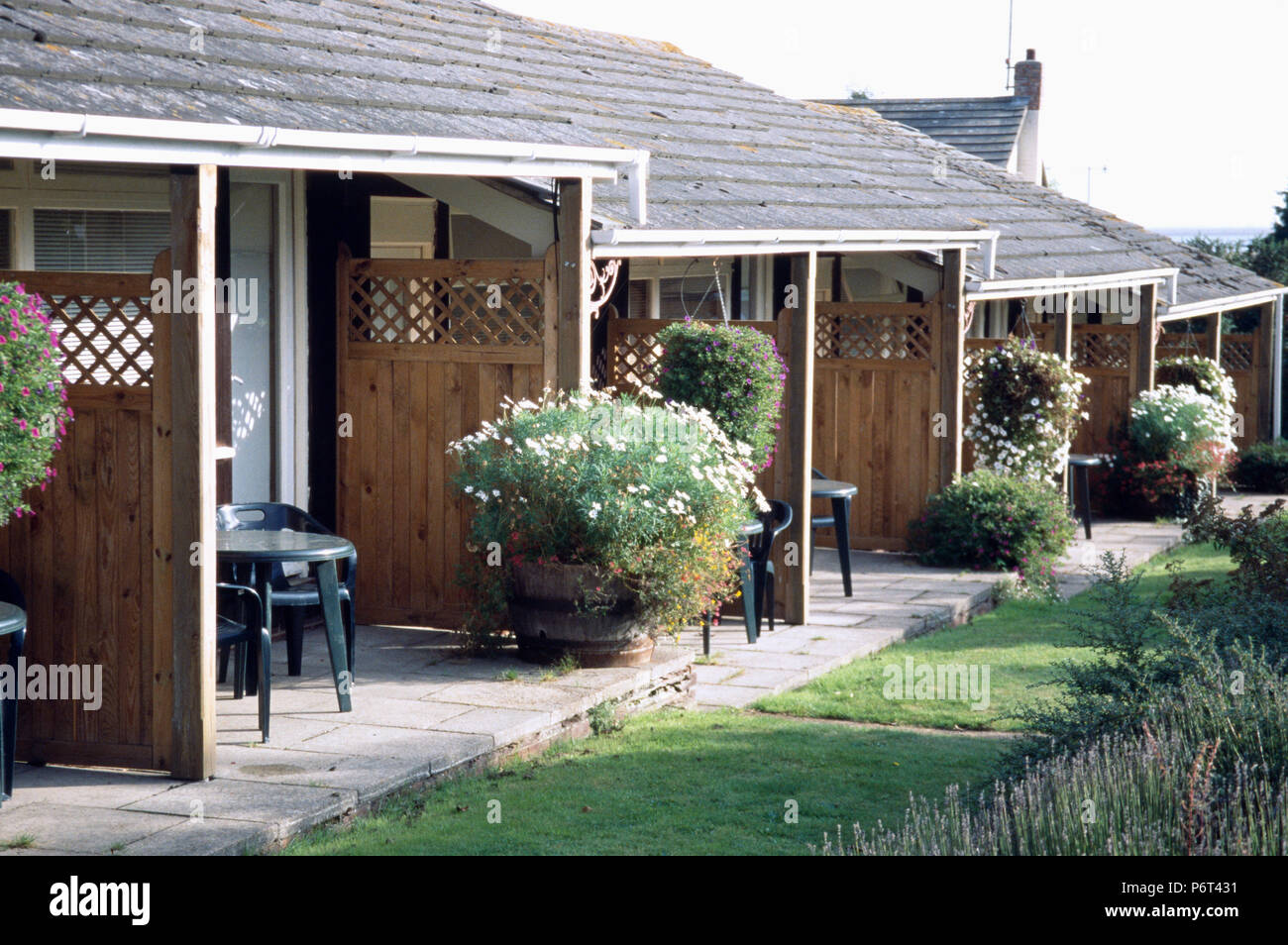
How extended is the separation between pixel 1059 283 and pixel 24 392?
1152 centimetres

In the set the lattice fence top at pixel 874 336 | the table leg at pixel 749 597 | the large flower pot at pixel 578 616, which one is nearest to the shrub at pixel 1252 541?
the table leg at pixel 749 597

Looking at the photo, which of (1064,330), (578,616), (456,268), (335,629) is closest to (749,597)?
(578,616)

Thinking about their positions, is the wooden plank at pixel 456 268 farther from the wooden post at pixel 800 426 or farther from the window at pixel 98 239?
the wooden post at pixel 800 426

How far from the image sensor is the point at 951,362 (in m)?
13.3

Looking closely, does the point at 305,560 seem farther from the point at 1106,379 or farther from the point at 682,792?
the point at 1106,379

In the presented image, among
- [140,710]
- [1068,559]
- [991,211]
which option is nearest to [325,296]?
[140,710]

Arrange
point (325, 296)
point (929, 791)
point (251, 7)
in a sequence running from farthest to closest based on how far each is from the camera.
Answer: point (325, 296) → point (251, 7) → point (929, 791)

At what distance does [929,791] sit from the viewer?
21.2 ft

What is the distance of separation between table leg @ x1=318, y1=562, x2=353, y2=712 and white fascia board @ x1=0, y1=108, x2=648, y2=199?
1867 millimetres

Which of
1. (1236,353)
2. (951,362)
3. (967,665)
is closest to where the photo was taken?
(967,665)

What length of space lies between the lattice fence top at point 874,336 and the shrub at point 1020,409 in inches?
27.2

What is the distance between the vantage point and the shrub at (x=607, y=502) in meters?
7.64
